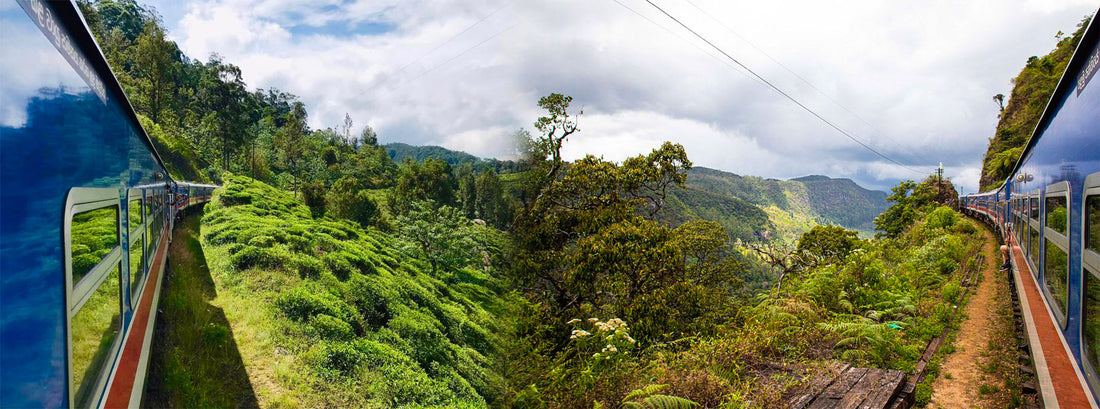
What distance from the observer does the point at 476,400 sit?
7641mm

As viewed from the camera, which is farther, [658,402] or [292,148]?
[292,148]

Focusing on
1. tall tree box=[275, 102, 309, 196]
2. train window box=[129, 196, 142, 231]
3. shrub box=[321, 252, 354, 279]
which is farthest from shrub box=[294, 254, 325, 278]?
tall tree box=[275, 102, 309, 196]

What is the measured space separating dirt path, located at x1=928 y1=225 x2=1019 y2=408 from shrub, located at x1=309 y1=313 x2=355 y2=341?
27.1 feet

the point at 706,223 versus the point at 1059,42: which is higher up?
the point at 1059,42

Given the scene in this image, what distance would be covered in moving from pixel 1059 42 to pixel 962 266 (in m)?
40.9

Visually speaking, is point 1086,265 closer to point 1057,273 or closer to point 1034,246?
point 1057,273

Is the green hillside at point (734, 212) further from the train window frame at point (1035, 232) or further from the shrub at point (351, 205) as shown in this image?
the train window frame at point (1035, 232)

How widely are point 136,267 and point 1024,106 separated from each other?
5605 centimetres

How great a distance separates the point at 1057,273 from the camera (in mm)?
5191

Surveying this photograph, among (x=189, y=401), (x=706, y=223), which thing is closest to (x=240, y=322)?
(x=189, y=401)

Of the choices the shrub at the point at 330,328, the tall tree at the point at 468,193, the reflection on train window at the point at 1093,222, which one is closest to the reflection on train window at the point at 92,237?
the shrub at the point at 330,328

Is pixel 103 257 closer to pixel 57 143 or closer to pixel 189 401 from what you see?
pixel 57 143

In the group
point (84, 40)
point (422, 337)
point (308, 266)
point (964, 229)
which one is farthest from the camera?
point (964, 229)

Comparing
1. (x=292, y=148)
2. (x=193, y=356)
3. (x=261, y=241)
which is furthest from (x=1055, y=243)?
(x=292, y=148)
